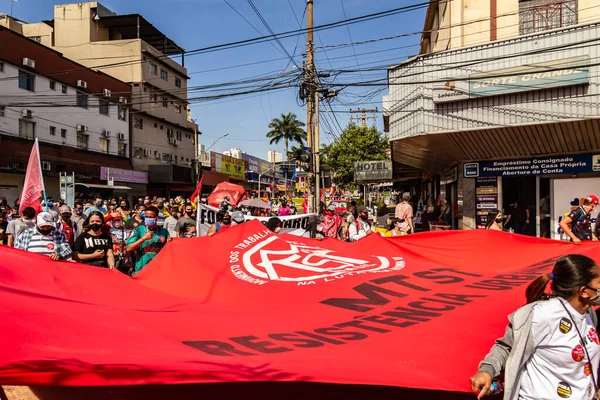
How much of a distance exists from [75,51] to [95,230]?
1571 inches

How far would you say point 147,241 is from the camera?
7.09 m

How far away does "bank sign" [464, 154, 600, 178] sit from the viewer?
12.4m

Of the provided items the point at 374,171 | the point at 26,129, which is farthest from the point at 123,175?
the point at 374,171

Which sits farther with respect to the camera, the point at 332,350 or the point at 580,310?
the point at 332,350

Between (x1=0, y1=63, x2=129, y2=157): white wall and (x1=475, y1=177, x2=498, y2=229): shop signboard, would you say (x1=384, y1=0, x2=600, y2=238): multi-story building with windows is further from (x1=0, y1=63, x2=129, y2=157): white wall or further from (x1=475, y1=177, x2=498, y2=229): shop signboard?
(x1=0, y1=63, x2=129, y2=157): white wall

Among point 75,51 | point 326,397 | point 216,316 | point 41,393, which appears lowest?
point 41,393

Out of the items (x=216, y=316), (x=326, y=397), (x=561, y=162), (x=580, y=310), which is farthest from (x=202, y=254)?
(x=561, y=162)

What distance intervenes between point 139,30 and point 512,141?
40.6 meters

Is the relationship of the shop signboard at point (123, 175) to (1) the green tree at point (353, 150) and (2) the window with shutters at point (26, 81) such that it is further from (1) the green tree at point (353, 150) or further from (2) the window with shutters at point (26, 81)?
(1) the green tree at point (353, 150)

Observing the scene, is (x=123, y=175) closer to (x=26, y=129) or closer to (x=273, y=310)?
(x=26, y=129)

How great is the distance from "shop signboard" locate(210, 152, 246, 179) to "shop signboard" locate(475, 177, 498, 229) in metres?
37.5

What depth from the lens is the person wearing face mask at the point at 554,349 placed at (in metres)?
2.32

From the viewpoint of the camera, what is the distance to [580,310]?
7.92ft

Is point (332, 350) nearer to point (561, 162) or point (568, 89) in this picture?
point (568, 89)
